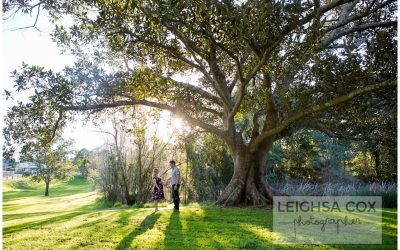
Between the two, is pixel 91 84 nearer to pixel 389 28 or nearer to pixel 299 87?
pixel 299 87

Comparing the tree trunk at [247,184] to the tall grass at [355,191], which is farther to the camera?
the tall grass at [355,191]

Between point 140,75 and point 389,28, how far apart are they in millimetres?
7261

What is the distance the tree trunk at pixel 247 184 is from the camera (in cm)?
1280

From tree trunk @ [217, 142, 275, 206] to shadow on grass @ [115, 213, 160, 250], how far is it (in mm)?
3221

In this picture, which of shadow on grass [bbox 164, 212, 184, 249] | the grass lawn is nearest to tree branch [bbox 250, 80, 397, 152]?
the grass lawn

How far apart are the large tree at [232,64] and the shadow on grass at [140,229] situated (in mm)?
3632

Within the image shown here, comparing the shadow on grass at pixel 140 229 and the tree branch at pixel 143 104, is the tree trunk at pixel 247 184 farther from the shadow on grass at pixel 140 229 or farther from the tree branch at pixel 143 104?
the shadow on grass at pixel 140 229

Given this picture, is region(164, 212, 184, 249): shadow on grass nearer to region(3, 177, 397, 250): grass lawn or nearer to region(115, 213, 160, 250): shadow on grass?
region(3, 177, 397, 250): grass lawn

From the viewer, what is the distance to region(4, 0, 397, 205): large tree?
6254mm

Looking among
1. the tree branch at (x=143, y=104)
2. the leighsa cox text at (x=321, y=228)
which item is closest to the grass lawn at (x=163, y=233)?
the leighsa cox text at (x=321, y=228)

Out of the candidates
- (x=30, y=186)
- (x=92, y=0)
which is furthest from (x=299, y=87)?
(x=30, y=186)

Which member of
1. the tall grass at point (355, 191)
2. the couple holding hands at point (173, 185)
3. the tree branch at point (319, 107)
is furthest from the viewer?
the tall grass at point (355, 191)

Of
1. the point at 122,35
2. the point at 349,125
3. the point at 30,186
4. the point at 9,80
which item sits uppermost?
the point at 122,35

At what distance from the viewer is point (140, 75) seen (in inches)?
449
